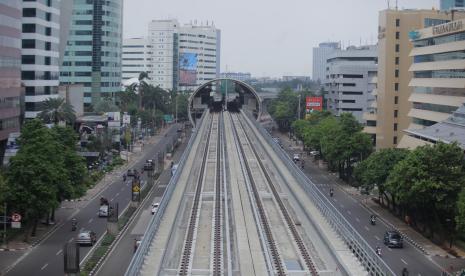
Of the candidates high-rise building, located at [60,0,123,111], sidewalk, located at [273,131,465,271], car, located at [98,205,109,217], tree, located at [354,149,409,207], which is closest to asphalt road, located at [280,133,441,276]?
sidewalk, located at [273,131,465,271]

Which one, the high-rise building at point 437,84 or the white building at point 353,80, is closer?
the high-rise building at point 437,84

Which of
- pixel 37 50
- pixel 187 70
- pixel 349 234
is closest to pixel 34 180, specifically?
pixel 349 234

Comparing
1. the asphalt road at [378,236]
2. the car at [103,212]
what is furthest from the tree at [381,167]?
the car at [103,212]

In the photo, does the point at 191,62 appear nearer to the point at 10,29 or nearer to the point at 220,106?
the point at 220,106

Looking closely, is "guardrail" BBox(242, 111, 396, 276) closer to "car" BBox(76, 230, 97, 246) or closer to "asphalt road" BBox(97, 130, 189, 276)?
"asphalt road" BBox(97, 130, 189, 276)

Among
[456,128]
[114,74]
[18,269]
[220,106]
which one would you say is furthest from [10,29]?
[220,106]

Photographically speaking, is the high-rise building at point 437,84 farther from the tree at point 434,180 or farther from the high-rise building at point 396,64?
the tree at point 434,180
